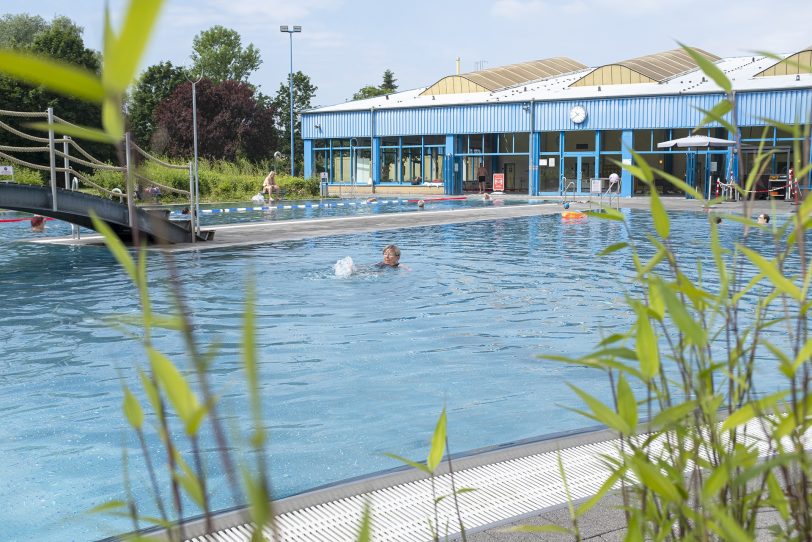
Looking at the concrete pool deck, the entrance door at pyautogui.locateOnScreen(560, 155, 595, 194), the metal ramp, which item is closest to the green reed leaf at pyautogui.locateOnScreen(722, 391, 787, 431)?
the metal ramp

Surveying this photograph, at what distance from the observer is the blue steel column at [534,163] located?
1460 inches

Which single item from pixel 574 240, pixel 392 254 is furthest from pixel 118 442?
pixel 574 240

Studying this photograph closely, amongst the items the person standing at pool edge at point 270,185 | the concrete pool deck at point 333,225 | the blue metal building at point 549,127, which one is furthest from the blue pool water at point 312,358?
the blue metal building at point 549,127

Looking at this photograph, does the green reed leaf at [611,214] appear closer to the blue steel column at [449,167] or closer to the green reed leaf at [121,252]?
the green reed leaf at [121,252]

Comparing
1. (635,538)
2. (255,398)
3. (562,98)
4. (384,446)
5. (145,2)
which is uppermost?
→ (562,98)

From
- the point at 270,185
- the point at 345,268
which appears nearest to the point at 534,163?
the point at 270,185

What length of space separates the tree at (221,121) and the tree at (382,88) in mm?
24803

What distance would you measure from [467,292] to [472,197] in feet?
81.9

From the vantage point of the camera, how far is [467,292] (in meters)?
11.0

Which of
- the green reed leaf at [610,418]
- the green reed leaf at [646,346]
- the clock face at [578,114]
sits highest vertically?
the clock face at [578,114]

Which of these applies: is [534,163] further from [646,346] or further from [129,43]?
[129,43]

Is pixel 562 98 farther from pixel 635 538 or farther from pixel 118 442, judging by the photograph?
pixel 635 538

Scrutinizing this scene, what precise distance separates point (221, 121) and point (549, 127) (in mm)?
23385

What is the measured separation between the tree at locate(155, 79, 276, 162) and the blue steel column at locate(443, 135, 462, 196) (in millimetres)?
17315
